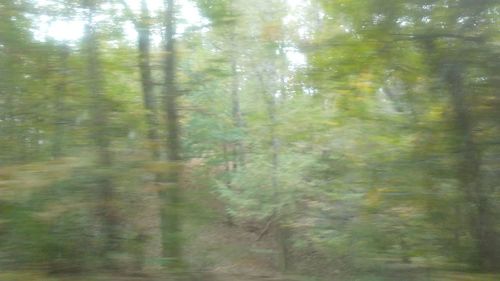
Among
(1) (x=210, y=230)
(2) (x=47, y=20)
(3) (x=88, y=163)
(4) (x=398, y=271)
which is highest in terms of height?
(2) (x=47, y=20)

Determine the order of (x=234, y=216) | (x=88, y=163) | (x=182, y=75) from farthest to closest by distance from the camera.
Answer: (x=234, y=216) < (x=182, y=75) < (x=88, y=163)

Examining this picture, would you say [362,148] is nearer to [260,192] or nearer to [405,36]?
[405,36]

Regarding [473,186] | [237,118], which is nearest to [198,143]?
[473,186]

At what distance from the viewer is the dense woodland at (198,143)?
573cm

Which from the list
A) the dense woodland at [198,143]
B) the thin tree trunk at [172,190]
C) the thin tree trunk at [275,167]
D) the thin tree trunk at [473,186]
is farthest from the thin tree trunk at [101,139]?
the thin tree trunk at [275,167]

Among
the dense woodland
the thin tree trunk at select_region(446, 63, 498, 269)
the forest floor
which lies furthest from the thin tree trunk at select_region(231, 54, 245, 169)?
the thin tree trunk at select_region(446, 63, 498, 269)

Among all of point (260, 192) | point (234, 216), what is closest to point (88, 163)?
point (234, 216)

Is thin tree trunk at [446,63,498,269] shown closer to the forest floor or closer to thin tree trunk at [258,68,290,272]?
the forest floor

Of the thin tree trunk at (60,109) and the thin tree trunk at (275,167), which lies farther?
the thin tree trunk at (275,167)

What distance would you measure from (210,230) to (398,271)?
178cm

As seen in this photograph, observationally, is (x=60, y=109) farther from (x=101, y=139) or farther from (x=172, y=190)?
(x=172, y=190)

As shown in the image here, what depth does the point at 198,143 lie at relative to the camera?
7.70 meters

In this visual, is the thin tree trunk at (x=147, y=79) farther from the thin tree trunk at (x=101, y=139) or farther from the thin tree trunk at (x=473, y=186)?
the thin tree trunk at (x=473, y=186)

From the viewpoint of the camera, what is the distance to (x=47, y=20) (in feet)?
21.5
